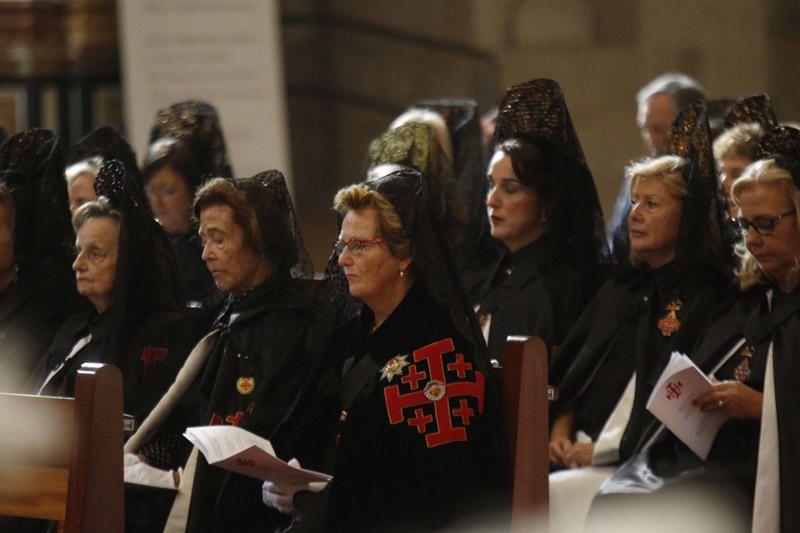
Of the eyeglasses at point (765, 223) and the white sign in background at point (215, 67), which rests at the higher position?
the white sign in background at point (215, 67)

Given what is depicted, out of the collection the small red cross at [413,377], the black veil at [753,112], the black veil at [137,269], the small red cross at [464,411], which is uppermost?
the black veil at [753,112]

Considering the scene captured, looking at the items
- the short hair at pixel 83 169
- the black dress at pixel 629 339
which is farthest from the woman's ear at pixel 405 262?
the short hair at pixel 83 169

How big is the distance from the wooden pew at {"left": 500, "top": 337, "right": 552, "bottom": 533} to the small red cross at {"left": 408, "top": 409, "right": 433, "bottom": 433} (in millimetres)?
211

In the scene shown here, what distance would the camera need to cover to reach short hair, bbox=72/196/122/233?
182 inches

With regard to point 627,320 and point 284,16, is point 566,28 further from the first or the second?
point 627,320

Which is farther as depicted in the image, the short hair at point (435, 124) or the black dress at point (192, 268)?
the short hair at point (435, 124)

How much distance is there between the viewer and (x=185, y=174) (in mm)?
5695

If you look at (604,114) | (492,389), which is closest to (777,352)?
(492,389)

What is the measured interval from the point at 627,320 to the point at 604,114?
540 centimetres

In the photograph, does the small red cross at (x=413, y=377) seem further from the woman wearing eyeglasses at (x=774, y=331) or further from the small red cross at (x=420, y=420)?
the woman wearing eyeglasses at (x=774, y=331)

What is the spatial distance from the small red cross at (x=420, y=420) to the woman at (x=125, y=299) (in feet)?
3.84

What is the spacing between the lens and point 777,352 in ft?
13.8

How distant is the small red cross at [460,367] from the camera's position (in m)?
3.59

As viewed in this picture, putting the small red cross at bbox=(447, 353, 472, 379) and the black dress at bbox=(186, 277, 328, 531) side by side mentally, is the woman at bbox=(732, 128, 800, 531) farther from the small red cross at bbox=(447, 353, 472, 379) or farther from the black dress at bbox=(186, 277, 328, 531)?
the black dress at bbox=(186, 277, 328, 531)
